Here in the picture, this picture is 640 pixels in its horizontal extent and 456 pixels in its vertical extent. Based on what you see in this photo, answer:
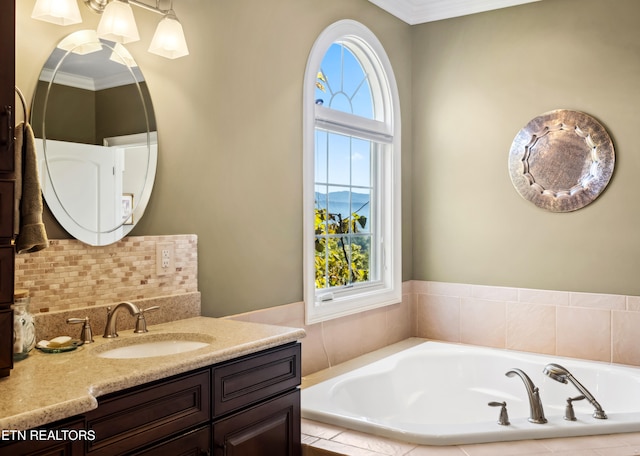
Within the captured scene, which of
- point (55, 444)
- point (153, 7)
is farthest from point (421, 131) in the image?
point (55, 444)

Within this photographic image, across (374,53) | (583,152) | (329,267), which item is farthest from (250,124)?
(583,152)

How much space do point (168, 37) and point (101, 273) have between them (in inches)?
35.6

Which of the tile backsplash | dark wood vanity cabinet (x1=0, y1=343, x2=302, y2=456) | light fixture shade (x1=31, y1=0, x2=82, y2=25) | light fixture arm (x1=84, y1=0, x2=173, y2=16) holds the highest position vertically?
light fixture arm (x1=84, y1=0, x2=173, y2=16)

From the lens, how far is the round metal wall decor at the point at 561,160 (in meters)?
3.45

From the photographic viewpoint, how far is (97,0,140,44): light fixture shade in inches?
78.6

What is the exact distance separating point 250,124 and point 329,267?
1.08m

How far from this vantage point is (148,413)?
1571mm

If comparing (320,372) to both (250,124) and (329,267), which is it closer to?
(329,267)

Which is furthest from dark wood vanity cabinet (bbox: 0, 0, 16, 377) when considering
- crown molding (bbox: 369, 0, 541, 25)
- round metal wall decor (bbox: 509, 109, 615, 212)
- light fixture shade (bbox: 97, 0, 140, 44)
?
round metal wall decor (bbox: 509, 109, 615, 212)

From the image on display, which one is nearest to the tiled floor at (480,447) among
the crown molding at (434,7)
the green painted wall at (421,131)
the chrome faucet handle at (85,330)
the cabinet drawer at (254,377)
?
the cabinet drawer at (254,377)

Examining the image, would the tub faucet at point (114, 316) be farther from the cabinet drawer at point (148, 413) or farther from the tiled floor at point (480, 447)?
the tiled floor at point (480, 447)

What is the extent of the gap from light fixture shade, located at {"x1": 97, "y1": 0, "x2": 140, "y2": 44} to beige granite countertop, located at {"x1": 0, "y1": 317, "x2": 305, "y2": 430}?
103 centimetres

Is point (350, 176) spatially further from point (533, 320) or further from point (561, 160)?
point (533, 320)

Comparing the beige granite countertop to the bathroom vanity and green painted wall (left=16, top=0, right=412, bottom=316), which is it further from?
green painted wall (left=16, top=0, right=412, bottom=316)
